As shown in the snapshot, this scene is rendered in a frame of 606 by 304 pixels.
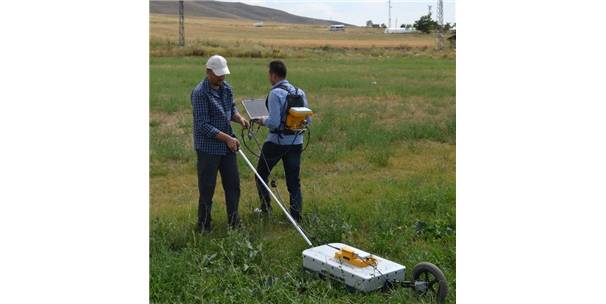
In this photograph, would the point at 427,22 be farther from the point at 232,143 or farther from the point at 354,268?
the point at 354,268

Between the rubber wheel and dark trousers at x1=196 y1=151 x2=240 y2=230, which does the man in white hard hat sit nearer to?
dark trousers at x1=196 y1=151 x2=240 y2=230

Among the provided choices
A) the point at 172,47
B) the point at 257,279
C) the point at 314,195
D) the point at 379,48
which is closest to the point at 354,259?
the point at 257,279

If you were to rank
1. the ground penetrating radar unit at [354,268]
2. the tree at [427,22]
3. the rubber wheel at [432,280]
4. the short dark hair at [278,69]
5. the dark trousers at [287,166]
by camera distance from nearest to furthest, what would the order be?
the rubber wheel at [432,280]
the ground penetrating radar unit at [354,268]
the short dark hair at [278,69]
the dark trousers at [287,166]
the tree at [427,22]

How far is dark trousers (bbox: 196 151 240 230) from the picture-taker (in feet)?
17.7

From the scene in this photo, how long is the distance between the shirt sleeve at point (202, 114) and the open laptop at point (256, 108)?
1.69 feet

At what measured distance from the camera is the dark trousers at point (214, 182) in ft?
17.7

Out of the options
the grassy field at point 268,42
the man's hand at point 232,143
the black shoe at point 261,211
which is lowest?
the black shoe at point 261,211

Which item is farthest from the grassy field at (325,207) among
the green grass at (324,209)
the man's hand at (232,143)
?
the man's hand at (232,143)

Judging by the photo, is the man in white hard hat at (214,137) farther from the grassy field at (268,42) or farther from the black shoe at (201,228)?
the grassy field at (268,42)

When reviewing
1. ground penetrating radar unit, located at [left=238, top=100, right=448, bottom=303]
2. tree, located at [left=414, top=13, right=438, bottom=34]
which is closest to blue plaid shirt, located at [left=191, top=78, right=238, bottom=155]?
ground penetrating radar unit, located at [left=238, top=100, right=448, bottom=303]

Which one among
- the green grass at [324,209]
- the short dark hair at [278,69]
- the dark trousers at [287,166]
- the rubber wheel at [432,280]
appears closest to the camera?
the rubber wheel at [432,280]

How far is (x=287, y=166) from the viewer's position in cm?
589

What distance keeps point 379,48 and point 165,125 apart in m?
25.9

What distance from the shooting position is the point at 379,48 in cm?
3644
